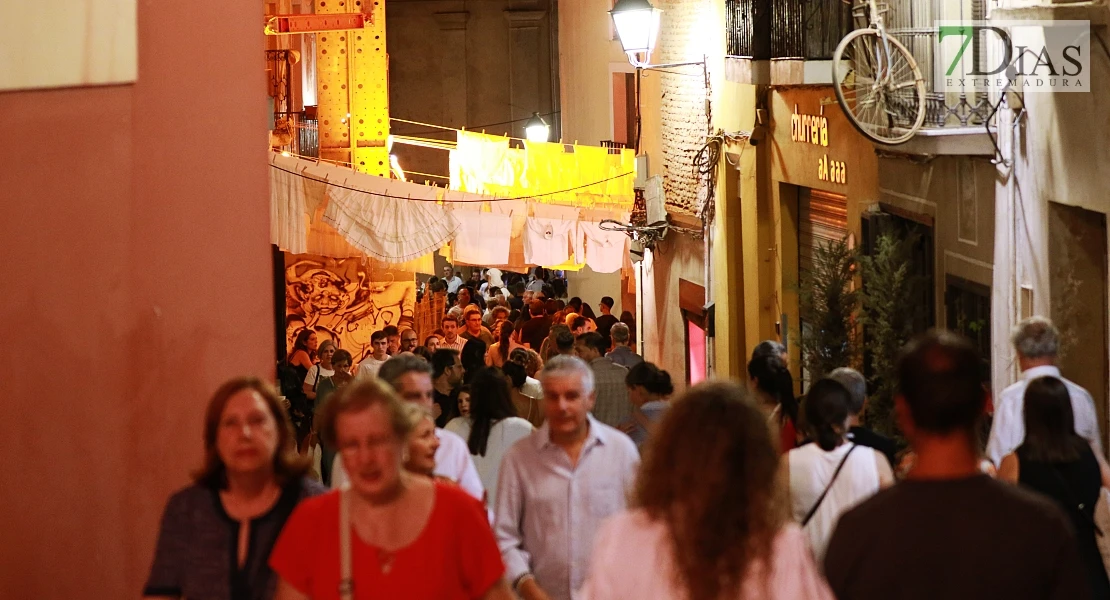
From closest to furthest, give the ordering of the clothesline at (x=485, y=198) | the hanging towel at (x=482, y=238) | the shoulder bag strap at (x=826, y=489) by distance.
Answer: the shoulder bag strap at (x=826, y=489)
the clothesline at (x=485, y=198)
the hanging towel at (x=482, y=238)

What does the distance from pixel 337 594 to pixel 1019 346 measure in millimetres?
4507

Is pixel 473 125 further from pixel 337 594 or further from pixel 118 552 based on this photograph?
pixel 337 594

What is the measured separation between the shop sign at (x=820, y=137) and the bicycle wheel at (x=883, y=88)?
2048 mm

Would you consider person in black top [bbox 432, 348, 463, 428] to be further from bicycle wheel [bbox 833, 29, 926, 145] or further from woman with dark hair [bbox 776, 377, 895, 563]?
woman with dark hair [bbox 776, 377, 895, 563]

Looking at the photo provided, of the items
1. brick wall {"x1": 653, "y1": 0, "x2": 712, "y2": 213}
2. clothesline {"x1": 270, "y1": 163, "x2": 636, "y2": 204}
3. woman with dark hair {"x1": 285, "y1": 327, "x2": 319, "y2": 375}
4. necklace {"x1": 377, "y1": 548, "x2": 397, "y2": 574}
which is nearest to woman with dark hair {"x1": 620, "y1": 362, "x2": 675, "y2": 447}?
necklace {"x1": 377, "y1": 548, "x2": 397, "y2": 574}

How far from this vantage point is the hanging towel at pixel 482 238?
18.6 m

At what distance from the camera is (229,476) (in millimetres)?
4496

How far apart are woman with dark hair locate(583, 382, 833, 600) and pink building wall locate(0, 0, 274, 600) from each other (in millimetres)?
3836

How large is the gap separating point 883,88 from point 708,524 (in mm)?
7938

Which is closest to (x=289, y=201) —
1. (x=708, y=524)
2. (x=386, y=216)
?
(x=386, y=216)

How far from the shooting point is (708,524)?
3.43 metres

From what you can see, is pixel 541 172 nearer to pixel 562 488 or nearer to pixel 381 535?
pixel 562 488

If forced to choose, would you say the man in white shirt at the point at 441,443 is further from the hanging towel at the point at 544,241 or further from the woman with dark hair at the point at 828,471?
the hanging towel at the point at 544,241

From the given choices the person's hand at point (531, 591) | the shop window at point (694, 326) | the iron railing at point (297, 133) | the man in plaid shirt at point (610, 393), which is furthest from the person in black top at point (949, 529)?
the iron railing at point (297, 133)
